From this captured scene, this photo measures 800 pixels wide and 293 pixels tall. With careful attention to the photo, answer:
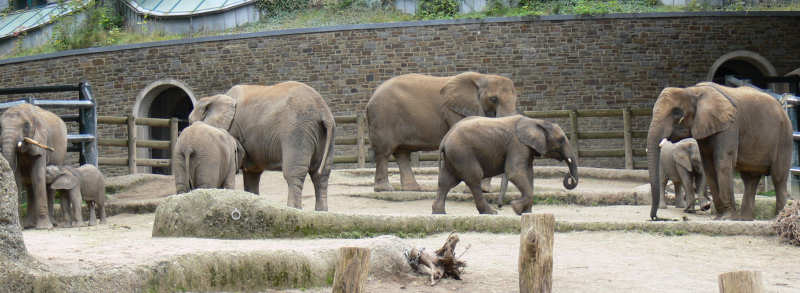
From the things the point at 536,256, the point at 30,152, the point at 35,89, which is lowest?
the point at 536,256

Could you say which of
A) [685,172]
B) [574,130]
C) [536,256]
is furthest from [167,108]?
[536,256]

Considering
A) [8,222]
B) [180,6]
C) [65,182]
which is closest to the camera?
[8,222]

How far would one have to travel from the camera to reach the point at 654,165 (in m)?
10.4

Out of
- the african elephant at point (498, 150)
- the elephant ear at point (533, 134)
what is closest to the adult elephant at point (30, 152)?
the african elephant at point (498, 150)

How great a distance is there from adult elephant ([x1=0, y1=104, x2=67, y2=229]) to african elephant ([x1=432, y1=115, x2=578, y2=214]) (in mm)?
4412

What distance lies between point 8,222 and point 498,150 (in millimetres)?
6172

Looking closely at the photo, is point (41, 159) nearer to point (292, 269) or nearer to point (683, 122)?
point (292, 269)

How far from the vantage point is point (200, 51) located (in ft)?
82.8

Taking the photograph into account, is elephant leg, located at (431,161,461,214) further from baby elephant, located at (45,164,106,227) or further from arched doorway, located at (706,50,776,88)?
arched doorway, located at (706,50,776,88)

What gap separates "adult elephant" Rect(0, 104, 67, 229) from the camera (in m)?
11.3

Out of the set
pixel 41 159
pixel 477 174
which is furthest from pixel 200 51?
pixel 477 174

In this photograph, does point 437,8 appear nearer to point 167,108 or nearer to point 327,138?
point 167,108

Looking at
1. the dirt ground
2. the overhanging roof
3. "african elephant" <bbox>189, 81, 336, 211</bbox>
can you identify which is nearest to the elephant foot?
"african elephant" <bbox>189, 81, 336, 211</bbox>

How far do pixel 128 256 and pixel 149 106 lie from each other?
19.8 metres
